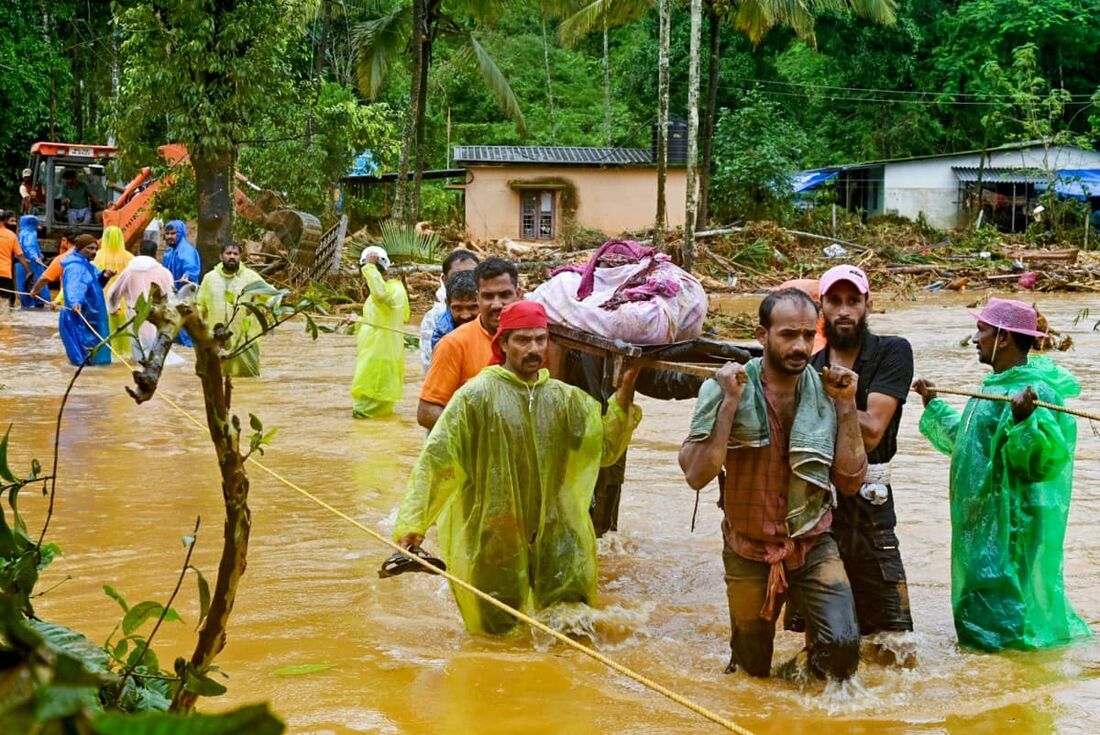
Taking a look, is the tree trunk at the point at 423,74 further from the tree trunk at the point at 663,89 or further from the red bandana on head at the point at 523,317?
the red bandana on head at the point at 523,317

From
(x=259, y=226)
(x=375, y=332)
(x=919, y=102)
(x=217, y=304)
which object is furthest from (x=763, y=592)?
(x=919, y=102)

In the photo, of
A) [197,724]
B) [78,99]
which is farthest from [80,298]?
[78,99]

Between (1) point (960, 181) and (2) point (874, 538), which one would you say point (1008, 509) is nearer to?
(2) point (874, 538)

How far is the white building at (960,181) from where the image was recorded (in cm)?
3409

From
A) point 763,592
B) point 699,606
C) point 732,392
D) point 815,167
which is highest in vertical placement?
point 815,167

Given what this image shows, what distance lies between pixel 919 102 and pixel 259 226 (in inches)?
811

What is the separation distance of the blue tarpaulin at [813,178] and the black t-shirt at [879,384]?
31091 millimetres

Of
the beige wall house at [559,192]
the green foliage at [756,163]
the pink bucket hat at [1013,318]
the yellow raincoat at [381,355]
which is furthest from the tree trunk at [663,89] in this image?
the pink bucket hat at [1013,318]

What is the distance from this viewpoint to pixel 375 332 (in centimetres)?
1095

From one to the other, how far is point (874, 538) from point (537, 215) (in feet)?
90.6

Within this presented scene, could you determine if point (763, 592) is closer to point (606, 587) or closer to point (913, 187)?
point (606, 587)

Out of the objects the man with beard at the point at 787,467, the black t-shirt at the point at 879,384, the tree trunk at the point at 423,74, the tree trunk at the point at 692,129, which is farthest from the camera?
the tree trunk at the point at 423,74

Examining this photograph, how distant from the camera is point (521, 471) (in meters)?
5.19

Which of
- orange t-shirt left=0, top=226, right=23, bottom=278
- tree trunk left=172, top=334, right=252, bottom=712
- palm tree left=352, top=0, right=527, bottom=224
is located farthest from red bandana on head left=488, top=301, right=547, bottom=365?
palm tree left=352, top=0, right=527, bottom=224
